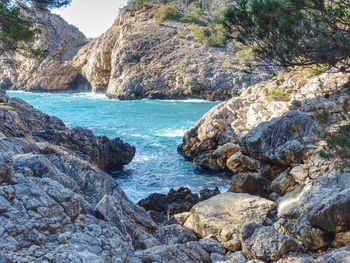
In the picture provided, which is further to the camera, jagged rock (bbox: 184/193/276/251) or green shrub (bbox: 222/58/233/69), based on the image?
green shrub (bbox: 222/58/233/69)

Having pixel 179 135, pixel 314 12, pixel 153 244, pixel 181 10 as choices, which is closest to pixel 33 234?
pixel 153 244

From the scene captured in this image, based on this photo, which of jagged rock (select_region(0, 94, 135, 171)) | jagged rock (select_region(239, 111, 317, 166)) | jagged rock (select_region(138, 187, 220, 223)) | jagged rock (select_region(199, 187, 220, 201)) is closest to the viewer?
jagged rock (select_region(239, 111, 317, 166))

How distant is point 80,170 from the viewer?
797 centimetres

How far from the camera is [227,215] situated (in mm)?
8445

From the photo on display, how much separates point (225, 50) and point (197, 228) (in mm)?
47025

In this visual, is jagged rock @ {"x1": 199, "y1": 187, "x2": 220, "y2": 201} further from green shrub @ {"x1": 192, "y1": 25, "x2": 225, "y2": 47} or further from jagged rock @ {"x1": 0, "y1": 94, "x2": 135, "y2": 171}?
green shrub @ {"x1": 192, "y1": 25, "x2": 225, "y2": 47}

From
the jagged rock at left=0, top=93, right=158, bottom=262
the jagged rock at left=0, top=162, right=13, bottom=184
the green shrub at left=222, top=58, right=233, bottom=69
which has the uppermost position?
the green shrub at left=222, top=58, right=233, bottom=69

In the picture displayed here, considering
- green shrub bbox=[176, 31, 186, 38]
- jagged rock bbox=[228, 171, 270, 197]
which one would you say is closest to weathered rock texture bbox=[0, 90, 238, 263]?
jagged rock bbox=[228, 171, 270, 197]

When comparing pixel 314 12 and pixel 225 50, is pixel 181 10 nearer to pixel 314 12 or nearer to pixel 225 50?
pixel 225 50

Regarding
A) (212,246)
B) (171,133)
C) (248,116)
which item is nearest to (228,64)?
(171,133)

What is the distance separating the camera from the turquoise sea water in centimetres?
1478

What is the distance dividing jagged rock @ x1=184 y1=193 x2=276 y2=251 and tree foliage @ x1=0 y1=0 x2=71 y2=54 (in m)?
10.9

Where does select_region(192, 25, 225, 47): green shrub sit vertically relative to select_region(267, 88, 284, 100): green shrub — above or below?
above

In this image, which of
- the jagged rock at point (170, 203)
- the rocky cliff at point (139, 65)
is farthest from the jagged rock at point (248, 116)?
the rocky cliff at point (139, 65)
